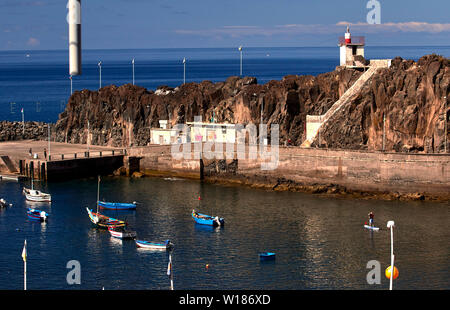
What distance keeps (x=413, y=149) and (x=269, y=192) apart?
18.6 meters

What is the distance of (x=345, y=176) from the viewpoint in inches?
3597

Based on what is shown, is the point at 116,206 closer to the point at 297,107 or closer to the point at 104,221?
the point at 104,221

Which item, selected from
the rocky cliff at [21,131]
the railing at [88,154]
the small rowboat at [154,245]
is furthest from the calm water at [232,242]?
the rocky cliff at [21,131]

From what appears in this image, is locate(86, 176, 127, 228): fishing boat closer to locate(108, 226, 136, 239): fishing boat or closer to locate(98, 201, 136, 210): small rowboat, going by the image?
locate(108, 226, 136, 239): fishing boat

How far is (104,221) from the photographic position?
7400cm

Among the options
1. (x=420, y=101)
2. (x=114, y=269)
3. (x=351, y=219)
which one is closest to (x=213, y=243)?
(x=114, y=269)

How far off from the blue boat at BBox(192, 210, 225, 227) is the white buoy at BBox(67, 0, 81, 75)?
56.1 m

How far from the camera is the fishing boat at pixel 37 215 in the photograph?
251 feet

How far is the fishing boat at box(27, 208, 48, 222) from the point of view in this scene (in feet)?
251

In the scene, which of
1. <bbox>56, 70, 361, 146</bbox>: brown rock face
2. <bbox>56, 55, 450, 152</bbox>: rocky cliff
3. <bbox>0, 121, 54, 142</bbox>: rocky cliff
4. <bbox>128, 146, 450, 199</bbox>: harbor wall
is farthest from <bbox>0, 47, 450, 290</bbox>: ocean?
<bbox>0, 121, 54, 142</bbox>: rocky cliff

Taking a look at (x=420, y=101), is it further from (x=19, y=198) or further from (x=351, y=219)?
(x=19, y=198)

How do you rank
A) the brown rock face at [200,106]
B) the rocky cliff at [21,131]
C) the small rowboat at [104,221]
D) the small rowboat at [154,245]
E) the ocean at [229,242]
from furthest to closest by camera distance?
the rocky cliff at [21,131] < the brown rock face at [200,106] < the small rowboat at [104,221] < the small rowboat at [154,245] < the ocean at [229,242]

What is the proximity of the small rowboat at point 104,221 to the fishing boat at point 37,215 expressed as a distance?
5007 mm

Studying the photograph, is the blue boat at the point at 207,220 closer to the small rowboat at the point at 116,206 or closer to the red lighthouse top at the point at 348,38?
the small rowboat at the point at 116,206
